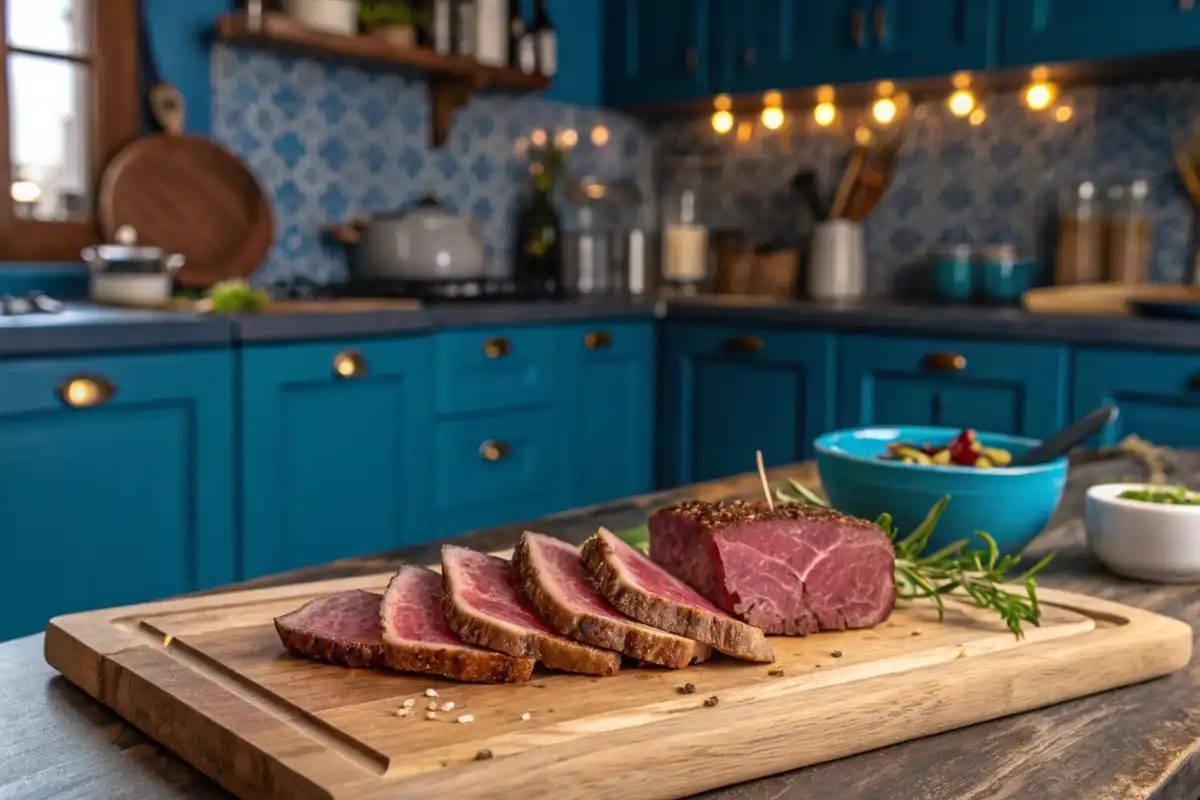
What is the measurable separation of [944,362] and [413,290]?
54.6 inches

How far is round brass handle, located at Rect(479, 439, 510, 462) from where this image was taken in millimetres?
→ 3342

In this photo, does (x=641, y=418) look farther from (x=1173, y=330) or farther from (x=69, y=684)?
(x=69, y=684)

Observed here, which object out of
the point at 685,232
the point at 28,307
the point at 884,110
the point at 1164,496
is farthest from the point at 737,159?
the point at 1164,496

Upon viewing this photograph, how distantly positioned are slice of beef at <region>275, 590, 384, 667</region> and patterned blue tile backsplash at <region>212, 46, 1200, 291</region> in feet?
9.10

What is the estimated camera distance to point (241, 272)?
132 inches

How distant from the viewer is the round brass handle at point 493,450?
132 inches

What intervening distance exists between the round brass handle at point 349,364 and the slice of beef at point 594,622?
6.66 feet

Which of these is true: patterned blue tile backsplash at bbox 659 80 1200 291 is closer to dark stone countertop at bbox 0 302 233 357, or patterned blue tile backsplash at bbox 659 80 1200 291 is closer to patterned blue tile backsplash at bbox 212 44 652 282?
patterned blue tile backsplash at bbox 212 44 652 282

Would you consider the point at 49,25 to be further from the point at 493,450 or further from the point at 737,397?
the point at 737,397

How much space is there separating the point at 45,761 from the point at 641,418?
3216 millimetres

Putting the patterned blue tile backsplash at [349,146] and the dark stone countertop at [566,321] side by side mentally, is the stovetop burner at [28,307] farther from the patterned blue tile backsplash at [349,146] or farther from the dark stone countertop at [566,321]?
the patterned blue tile backsplash at [349,146]

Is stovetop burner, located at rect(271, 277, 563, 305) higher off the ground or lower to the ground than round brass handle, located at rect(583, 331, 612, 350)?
higher

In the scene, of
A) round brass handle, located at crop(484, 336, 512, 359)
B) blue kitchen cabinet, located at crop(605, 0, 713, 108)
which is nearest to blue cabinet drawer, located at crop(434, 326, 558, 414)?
round brass handle, located at crop(484, 336, 512, 359)

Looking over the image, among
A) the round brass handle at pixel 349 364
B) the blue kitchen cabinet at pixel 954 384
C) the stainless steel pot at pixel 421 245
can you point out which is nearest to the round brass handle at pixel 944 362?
the blue kitchen cabinet at pixel 954 384
